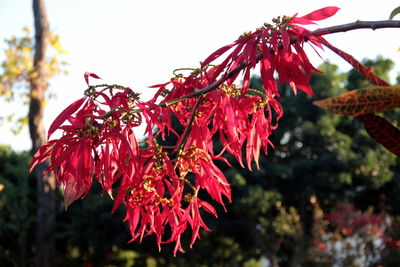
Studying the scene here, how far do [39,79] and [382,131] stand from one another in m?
5.59

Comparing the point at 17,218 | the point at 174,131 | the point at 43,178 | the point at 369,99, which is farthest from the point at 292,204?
the point at 369,99

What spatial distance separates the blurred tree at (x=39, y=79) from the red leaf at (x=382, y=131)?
5.43 meters

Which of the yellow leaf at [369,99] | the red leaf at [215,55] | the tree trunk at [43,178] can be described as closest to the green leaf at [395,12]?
the red leaf at [215,55]

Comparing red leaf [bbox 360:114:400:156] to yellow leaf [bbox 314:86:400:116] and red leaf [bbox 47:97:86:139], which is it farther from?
red leaf [bbox 47:97:86:139]

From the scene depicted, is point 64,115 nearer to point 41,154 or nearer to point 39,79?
point 41,154

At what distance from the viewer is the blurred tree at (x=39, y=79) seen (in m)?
5.78

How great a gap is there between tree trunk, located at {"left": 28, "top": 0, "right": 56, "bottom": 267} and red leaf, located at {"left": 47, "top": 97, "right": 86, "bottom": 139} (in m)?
4.94

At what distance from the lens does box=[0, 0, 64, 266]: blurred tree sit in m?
5.78

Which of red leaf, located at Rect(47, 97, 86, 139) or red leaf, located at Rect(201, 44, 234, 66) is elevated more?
red leaf, located at Rect(201, 44, 234, 66)

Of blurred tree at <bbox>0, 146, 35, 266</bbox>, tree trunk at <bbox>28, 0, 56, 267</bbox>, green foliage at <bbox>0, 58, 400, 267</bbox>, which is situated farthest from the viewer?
blurred tree at <bbox>0, 146, 35, 266</bbox>

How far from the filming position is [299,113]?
644 cm

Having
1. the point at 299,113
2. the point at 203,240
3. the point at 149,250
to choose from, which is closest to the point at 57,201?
the point at 149,250

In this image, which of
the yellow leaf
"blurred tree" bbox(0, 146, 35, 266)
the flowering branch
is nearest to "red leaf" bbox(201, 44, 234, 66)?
the flowering branch

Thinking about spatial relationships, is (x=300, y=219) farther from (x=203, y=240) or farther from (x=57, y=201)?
(x=57, y=201)
